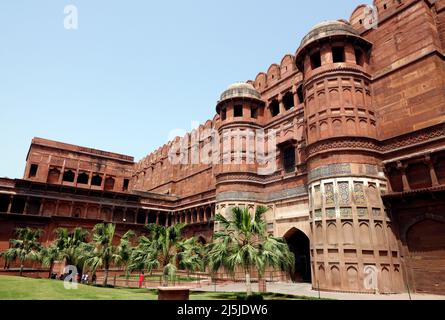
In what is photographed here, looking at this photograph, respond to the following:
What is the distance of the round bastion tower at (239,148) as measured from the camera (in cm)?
2802

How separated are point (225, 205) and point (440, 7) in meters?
21.8

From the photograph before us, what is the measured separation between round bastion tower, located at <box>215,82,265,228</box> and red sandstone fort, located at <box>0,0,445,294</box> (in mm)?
121

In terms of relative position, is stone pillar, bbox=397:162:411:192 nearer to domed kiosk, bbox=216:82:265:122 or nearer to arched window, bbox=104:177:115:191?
domed kiosk, bbox=216:82:265:122

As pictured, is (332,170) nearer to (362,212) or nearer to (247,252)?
(362,212)

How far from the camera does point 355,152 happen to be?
775 inches

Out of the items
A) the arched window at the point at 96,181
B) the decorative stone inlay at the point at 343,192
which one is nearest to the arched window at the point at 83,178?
the arched window at the point at 96,181

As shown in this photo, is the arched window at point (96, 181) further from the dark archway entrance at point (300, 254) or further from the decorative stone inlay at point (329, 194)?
the decorative stone inlay at point (329, 194)

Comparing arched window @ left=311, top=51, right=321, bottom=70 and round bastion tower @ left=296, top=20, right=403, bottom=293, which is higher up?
arched window @ left=311, top=51, right=321, bottom=70

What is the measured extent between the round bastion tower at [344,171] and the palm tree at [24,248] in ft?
81.7

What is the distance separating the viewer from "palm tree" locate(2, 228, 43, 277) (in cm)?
2705

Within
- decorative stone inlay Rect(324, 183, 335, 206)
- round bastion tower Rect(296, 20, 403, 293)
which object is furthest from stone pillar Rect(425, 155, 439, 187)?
decorative stone inlay Rect(324, 183, 335, 206)
